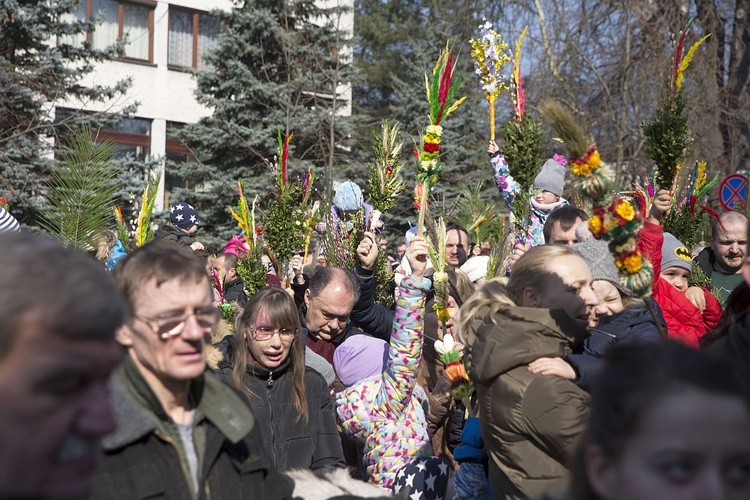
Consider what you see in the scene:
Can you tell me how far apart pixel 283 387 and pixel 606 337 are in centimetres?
164

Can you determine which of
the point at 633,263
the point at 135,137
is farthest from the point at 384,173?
the point at 135,137

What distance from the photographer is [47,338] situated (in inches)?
64.1

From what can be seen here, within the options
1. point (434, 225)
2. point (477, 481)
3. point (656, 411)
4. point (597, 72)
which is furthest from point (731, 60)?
point (656, 411)

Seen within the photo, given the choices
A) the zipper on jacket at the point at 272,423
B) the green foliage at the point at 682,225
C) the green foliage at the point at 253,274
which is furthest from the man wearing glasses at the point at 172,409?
the green foliage at the point at 682,225

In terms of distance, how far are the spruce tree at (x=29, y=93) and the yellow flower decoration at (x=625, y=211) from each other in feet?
43.0

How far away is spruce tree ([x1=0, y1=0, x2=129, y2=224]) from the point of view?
49.1 feet

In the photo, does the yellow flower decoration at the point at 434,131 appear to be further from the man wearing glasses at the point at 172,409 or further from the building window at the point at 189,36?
the building window at the point at 189,36

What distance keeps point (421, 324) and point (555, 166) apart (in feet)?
7.29

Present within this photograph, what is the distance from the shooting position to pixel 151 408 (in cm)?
241

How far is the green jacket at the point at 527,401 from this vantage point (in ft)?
10.3

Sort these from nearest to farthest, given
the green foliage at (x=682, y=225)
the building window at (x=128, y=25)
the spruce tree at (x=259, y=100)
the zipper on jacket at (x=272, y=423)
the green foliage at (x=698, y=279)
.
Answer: the zipper on jacket at (x=272, y=423) < the green foliage at (x=698, y=279) < the green foliage at (x=682, y=225) < the spruce tree at (x=259, y=100) < the building window at (x=128, y=25)

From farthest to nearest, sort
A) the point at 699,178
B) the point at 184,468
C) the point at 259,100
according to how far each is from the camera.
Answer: the point at 259,100 → the point at 699,178 → the point at 184,468

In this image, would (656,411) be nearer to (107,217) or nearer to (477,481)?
(477,481)

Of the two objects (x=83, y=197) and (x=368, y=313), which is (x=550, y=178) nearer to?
(x=368, y=313)
